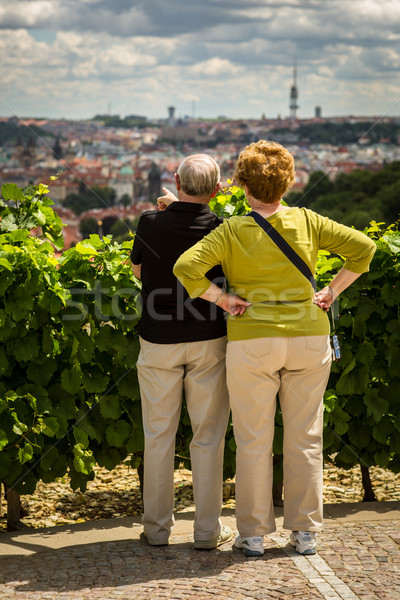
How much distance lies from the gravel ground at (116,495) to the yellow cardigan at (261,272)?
1948 millimetres

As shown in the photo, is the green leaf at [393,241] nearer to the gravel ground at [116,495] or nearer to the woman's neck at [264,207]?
the woman's neck at [264,207]

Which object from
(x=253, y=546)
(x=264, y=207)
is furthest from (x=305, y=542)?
(x=264, y=207)

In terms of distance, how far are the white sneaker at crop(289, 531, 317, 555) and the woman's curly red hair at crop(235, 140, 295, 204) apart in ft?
4.91

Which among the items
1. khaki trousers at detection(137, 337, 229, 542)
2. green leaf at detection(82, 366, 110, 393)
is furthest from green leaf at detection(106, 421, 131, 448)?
khaki trousers at detection(137, 337, 229, 542)

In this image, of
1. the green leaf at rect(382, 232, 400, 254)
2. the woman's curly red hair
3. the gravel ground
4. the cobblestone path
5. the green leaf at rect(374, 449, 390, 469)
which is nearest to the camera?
the cobblestone path

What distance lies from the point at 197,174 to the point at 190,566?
171 cm

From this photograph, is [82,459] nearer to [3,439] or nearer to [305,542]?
[3,439]

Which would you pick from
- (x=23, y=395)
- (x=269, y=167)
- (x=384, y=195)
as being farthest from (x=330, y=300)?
(x=384, y=195)

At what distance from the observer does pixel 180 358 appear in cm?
363

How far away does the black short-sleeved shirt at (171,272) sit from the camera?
3.60 m

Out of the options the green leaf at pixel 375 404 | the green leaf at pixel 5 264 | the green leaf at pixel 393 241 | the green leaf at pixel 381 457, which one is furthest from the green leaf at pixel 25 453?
Answer: the green leaf at pixel 393 241

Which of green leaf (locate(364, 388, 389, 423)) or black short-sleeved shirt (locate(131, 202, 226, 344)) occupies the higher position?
black short-sleeved shirt (locate(131, 202, 226, 344))

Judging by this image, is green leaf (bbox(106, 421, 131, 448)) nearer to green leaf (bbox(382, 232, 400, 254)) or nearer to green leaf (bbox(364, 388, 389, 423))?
green leaf (bbox(364, 388, 389, 423))

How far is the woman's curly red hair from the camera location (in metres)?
3.38
